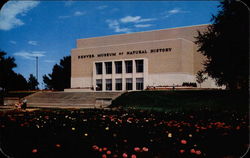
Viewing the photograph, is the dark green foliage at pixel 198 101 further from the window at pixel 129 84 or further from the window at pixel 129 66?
the window at pixel 129 66

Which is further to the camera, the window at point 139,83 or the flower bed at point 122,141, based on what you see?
the window at point 139,83

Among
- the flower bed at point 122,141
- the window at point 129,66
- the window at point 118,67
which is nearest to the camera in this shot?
the flower bed at point 122,141

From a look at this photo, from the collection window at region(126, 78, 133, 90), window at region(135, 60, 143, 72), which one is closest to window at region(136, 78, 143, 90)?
window at region(126, 78, 133, 90)

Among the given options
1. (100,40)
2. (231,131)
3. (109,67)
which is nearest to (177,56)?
(109,67)

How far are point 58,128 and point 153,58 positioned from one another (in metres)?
48.0

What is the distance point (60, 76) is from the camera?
6644cm

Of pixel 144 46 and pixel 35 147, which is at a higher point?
pixel 144 46

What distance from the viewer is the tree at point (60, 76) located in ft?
209

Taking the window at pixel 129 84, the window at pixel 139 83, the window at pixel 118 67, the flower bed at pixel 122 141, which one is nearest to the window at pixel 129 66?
the window at pixel 118 67

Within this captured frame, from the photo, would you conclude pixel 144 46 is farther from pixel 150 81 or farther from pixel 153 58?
pixel 150 81

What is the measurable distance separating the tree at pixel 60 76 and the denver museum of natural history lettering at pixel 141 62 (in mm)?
5647

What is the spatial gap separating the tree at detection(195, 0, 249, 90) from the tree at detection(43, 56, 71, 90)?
49.2 m

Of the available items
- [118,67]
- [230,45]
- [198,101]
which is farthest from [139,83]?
[230,45]

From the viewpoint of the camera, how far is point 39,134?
178 inches
